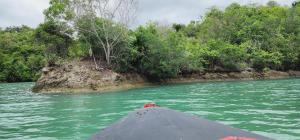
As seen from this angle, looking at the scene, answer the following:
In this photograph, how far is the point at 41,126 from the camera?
9.83m

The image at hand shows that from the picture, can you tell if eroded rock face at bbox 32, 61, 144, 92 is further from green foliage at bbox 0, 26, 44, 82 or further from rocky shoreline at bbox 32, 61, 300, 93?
green foliage at bbox 0, 26, 44, 82

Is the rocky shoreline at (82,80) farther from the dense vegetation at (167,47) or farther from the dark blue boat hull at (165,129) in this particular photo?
the dark blue boat hull at (165,129)

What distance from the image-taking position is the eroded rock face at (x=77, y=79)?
81.1 ft

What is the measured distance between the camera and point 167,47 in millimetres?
30062

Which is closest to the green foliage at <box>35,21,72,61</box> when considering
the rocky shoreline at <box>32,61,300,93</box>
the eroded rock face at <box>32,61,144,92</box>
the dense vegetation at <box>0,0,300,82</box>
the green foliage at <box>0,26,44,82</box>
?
the dense vegetation at <box>0,0,300,82</box>

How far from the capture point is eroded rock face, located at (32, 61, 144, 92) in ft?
81.1

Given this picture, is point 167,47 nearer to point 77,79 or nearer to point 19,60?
point 77,79

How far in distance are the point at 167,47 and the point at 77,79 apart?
28.7ft

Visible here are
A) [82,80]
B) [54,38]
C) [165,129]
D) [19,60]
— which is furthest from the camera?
[19,60]

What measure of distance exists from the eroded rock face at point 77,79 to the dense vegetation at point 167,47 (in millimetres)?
1400

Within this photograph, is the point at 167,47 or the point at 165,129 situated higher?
the point at 167,47

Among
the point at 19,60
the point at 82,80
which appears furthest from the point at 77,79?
the point at 19,60

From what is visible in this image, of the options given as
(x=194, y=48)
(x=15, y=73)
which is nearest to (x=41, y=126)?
(x=194, y=48)

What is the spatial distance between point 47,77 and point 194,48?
16.3m
